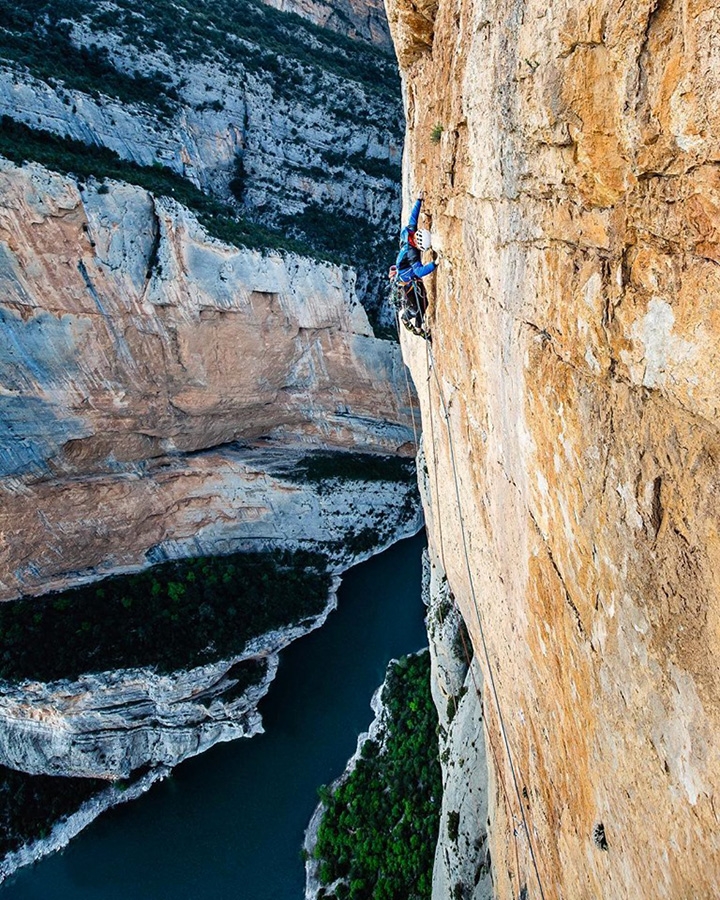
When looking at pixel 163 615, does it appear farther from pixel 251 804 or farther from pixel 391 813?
pixel 391 813

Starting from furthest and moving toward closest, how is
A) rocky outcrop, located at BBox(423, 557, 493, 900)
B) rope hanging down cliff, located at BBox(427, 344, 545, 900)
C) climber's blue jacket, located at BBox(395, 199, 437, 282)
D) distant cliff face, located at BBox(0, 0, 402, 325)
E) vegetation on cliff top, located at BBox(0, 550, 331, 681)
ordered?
distant cliff face, located at BBox(0, 0, 402, 325)
vegetation on cliff top, located at BBox(0, 550, 331, 681)
rocky outcrop, located at BBox(423, 557, 493, 900)
climber's blue jacket, located at BBox(395, 199, 437, 282)
rope hanging down cliff, located at BBox(427, 344, 545, 900)

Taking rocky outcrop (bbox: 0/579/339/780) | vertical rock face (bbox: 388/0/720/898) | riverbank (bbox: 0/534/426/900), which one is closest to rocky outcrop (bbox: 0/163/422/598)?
rocky outcrop (bbox: 0/579/339/780)

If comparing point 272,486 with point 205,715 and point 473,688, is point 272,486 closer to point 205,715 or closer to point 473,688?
point 205,715

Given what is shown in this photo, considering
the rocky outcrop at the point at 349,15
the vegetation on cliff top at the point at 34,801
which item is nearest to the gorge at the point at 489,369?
the vegetation on cliff top at the point at 34,801

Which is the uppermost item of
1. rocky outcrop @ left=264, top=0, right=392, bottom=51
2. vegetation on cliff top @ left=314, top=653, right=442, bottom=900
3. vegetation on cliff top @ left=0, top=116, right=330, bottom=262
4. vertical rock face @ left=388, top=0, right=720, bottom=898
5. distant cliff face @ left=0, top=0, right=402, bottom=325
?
rocky outcrop @ left=264, top=0, right=392, bottom=51

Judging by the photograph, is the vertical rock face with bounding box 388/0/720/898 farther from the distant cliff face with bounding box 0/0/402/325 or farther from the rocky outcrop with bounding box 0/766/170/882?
the rocky outcrop with bounding box 0/766/170/882

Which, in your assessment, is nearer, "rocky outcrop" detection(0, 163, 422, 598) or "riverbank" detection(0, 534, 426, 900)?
"rocky outcrop" detection(0, 163, 422, 598)
